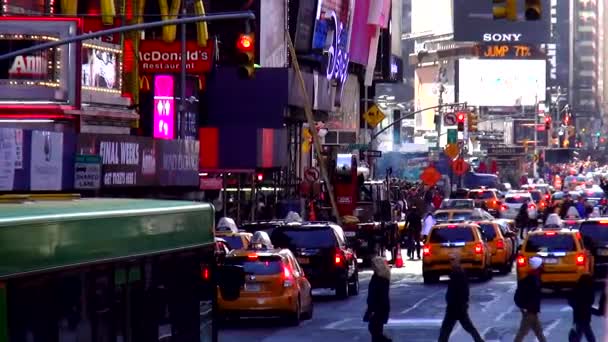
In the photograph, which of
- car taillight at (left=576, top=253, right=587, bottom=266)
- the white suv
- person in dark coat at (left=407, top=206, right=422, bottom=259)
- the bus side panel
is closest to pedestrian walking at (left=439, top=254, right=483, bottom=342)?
car taillight at (left=576, top=253, right=587, bottom=266)

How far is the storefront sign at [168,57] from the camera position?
46250mm

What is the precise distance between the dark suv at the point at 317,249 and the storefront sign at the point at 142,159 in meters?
5.34

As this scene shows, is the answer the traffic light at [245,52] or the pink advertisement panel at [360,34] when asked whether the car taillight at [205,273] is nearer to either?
the traffic light at [245,52]

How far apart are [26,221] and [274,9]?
5609 cm

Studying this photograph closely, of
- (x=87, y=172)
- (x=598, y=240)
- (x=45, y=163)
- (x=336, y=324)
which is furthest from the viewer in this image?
(x=598, y=240)

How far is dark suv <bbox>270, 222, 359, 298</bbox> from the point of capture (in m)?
33.6

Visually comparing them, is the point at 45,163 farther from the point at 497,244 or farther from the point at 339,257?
the point at 497,244

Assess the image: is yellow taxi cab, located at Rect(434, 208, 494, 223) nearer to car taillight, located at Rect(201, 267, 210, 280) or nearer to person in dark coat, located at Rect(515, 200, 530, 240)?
person in dark coat, located at Rect(515, 200, 530, 240)

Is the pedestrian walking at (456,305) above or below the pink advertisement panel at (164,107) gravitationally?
below

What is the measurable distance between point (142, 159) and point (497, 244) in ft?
33.7

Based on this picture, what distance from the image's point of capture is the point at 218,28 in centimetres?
5997

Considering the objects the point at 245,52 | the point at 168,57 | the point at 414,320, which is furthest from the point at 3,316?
the point at 168,57

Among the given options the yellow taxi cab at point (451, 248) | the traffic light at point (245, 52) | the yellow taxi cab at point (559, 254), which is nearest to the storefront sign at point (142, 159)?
the yellow taxi cab at point (451, 248)

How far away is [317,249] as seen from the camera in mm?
33844
